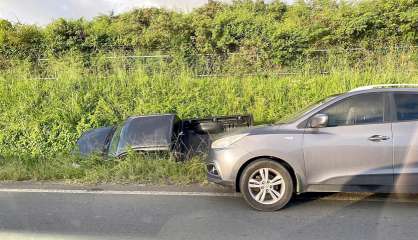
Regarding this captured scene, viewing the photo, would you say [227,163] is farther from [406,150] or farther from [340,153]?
[406,150]

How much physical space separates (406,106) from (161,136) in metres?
4.04

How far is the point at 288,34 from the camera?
641 inches

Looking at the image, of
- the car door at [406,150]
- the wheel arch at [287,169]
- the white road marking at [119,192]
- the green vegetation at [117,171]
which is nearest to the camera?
the car door at [406,150]

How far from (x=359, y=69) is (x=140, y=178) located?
9.46 metres

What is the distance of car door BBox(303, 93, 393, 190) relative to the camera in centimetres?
550

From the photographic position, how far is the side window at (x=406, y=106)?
558cm

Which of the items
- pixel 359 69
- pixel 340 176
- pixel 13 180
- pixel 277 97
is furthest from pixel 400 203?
pixel 359 69

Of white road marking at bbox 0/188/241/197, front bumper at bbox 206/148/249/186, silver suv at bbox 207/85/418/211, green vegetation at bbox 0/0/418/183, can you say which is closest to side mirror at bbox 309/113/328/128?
silver suv at bbox 207/85/418/211

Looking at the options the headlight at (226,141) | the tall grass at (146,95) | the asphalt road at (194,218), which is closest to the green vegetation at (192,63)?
the tall grass at (146,95)

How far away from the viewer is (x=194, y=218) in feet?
18.1

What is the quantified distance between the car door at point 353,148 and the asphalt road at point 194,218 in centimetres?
43

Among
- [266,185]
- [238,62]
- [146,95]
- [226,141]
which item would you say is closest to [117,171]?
[226,141]

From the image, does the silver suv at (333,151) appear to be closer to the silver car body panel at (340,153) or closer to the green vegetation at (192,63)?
the silver car body panel at (340,153)

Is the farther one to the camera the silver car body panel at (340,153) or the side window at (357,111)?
the side window at (357,111)
